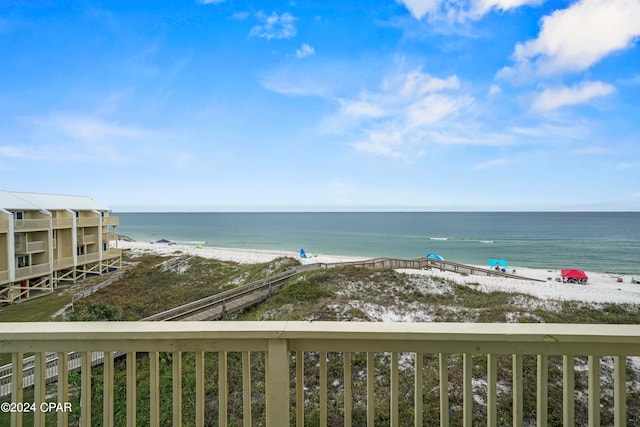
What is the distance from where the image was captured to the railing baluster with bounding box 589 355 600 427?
4.27 feet

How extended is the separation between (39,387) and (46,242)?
20388 mm

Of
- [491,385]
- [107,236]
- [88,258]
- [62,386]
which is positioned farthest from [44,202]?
[491,385]

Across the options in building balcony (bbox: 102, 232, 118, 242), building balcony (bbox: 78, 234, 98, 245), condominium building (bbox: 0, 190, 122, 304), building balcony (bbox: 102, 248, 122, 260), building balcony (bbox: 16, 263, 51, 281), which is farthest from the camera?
building balcony (bbox: 102, 232, 118, 242)

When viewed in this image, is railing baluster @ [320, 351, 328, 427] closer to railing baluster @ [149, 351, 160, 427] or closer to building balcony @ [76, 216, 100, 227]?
railing baluster @ [149, 351, 160, 427]

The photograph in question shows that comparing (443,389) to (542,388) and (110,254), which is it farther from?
(110,254)

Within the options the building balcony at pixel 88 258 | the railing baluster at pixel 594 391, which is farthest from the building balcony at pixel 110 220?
the railing baluster at pixel 594 391

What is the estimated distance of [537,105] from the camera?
657 inches

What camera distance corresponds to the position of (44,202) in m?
17.2

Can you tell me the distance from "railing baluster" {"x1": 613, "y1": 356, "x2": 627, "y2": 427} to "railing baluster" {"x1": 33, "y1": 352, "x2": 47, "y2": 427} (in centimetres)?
249

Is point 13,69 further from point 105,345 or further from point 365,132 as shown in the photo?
point 365,132

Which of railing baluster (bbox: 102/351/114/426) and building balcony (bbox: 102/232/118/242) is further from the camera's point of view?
building balcony (bbox: 102/232/118/242)

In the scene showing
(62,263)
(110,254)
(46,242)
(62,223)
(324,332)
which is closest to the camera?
(324,332)

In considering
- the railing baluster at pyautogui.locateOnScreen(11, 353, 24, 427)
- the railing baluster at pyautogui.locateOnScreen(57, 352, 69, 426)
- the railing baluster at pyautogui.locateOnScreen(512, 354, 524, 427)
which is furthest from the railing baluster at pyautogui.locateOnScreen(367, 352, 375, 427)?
the railing baluster at pyautogui.locateOnScreen(11, 353, 24, 427)

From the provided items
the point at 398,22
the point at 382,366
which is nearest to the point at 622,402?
the point at 382,366
